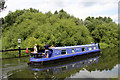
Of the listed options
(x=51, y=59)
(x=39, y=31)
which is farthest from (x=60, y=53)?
(x=39, y=31)

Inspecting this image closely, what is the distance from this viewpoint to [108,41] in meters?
34.5

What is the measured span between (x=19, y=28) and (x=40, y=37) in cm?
545

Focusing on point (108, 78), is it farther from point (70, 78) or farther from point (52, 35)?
point (52, 35)

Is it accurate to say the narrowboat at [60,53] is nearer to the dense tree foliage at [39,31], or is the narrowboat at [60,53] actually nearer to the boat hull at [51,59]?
the boat hull at [51,59]

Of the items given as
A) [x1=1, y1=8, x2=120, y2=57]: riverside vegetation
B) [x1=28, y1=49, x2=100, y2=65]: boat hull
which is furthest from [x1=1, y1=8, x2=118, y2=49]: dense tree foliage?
[x1=28, y1=49, x2=100, y2=65]: boat hull

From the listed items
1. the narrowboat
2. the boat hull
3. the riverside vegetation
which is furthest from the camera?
the riverside vegetation

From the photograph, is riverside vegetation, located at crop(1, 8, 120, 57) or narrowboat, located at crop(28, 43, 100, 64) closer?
narrowboat, located at crop(28, 43, 100, 64)

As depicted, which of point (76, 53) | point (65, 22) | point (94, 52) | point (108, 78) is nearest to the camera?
A: point (108, 78)

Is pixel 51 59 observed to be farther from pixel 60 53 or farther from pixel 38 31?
pixel 38 31

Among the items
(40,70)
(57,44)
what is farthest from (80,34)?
(40,70)

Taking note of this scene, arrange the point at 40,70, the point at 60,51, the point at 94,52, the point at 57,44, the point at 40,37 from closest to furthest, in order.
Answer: the point at 40,70 < the point at 60,51 < the point at 94,52 < the point at 40,37 < the point at 57,44

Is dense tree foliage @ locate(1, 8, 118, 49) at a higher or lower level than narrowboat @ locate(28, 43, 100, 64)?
higher

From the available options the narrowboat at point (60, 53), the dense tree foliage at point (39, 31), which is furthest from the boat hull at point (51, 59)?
the dense tree foliage at point (39, 31)

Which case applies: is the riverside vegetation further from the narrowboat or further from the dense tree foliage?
the narrowboat
